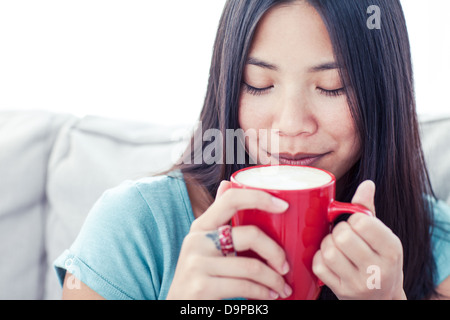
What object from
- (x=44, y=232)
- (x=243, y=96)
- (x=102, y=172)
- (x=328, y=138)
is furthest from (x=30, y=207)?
(x=328, y=138)

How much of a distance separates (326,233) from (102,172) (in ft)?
3.11

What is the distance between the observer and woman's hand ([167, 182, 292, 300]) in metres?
0.62

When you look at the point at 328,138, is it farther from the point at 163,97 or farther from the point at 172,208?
the point at 163,97

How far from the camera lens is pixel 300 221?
0.63 m

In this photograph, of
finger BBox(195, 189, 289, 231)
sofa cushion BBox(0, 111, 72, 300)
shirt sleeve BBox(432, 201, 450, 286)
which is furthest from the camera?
sofa cushion BBox(0, 111, 72, 300)

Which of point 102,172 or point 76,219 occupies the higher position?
point 102,172

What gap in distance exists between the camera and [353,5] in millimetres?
884

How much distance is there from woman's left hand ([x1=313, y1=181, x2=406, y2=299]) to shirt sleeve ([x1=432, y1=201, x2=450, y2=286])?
55 centimetres

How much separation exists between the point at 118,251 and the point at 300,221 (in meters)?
0.48

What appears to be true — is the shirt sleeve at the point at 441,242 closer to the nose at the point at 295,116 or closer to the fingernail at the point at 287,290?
the nose at the point at 295,116

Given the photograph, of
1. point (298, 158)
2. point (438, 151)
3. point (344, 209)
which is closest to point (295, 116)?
point (298, 158)

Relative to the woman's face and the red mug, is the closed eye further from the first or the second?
the red mug

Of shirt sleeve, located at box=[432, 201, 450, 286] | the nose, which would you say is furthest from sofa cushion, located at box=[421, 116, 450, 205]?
the nose

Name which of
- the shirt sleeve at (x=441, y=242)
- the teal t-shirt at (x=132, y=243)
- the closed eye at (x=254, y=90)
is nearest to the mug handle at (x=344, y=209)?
the closed eye at (x=254, y=90)
